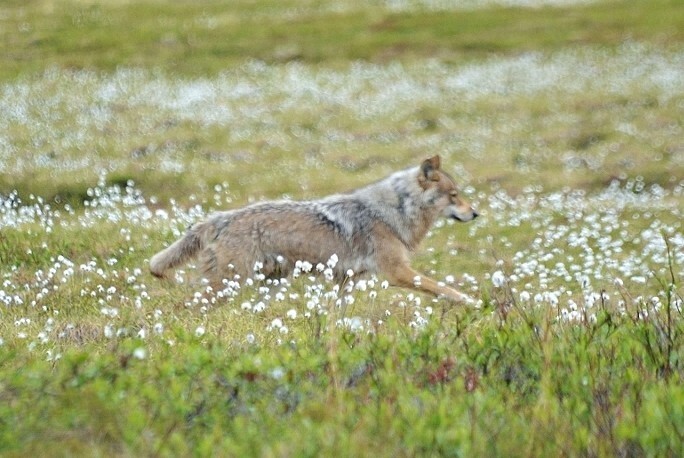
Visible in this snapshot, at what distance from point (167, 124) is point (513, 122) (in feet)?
30.3

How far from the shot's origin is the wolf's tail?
33.3 feet

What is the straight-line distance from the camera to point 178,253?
1016 cm

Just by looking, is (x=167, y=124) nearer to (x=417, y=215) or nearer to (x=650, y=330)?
(x=417, y=215)

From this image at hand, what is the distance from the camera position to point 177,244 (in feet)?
33.4

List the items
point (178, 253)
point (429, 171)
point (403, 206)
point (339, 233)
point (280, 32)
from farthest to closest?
point (280, 32) → point (429, 171) → point (403, 206) → point (339, 233) → point (178, 253)

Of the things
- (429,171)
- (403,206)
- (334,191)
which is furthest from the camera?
(334,191)

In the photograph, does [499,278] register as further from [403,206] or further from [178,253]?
[403,206]

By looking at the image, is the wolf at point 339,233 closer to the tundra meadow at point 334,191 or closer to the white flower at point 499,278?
the tundra meadow at point 334,191

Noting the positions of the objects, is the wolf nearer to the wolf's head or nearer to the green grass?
the wolf's head

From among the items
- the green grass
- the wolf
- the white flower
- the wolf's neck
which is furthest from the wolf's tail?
the green grass

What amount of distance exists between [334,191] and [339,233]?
9430 mm

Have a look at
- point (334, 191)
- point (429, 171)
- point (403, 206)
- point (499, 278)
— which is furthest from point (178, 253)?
point (334, 191)

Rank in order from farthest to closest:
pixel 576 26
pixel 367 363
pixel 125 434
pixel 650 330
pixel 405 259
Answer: pixel 576 26 → pixel 405 259 → pixel 650 330 → pixel 367 363 → pixel 125 434

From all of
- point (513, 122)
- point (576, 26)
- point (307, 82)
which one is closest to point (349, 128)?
point (513, 122)
